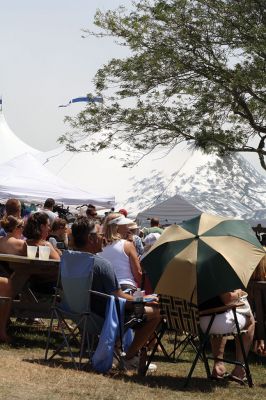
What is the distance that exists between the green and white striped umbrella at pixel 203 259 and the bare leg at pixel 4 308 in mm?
1973

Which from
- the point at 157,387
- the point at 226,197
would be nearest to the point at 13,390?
the point at 157,387

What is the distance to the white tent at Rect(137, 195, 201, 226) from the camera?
79.0 feet

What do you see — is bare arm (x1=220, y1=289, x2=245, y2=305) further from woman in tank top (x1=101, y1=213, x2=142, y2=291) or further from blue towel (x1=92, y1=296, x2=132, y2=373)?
woman in tank top (x1=101, y1=213, x2=142, y2=291)

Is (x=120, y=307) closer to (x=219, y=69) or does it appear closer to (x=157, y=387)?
(x=157, y=387)

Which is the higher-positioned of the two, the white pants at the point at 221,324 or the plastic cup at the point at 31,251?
the plastic cup at the point at 31,251

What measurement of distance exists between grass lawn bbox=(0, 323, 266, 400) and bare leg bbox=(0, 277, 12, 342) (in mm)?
368

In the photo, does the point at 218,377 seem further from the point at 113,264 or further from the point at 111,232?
the point at 111,232

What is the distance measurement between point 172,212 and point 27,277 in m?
15.6

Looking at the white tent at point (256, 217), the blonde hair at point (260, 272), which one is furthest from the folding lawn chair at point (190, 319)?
the white tent at point (256, 217)

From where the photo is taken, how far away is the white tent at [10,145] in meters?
31.4

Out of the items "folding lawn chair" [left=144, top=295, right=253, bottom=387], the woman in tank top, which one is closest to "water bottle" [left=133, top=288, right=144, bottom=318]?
"folding lawn chair" [left=144, top=295, right=253, bottom=387]

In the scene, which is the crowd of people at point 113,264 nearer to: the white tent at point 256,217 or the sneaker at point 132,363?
the sneaker at point 132,363

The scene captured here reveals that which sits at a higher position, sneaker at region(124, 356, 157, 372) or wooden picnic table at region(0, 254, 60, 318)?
wooden picnic table at region(0, 254, 60, 318)

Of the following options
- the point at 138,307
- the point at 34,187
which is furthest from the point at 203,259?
the point at 34,187
